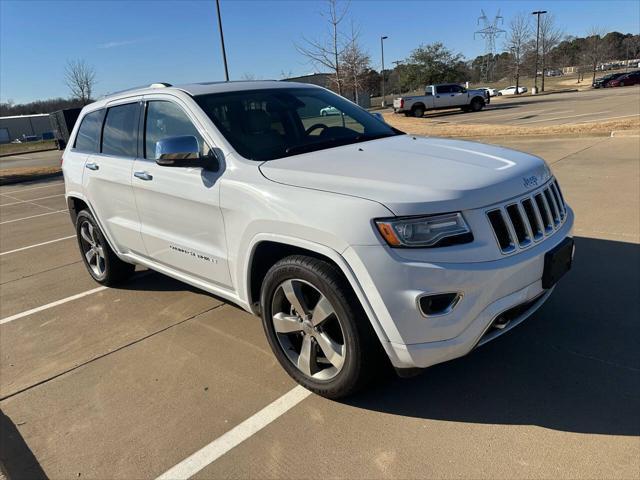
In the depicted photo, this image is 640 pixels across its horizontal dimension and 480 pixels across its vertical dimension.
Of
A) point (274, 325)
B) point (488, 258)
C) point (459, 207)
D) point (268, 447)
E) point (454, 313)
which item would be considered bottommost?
point (268, 447)

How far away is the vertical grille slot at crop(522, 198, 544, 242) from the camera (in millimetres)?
2680

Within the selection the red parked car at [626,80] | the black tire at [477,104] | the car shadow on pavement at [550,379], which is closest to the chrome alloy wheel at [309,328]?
the car shadow on pavement at [550,379]

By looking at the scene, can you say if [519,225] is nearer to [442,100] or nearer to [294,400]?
[294,400]

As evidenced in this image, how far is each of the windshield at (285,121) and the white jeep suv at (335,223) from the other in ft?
0.05

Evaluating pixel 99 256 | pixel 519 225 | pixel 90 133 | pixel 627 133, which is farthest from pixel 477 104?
pixel 519 225

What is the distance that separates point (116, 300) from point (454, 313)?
3559mm

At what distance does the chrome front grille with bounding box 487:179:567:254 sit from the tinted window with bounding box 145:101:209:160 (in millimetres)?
1886

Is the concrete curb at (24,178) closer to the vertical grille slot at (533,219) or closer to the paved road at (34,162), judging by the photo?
the paved road at (34,162)

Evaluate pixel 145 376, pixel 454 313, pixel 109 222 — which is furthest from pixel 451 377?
pixel 109 222

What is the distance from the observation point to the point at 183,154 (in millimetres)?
3107

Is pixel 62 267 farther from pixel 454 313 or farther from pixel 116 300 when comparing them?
pixel 454 313

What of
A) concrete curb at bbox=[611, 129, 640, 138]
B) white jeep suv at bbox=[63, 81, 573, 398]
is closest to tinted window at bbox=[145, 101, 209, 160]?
white jeep suv at bbox=[63, 81, 573, 398]

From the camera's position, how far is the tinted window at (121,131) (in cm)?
410

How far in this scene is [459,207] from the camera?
2377mm
